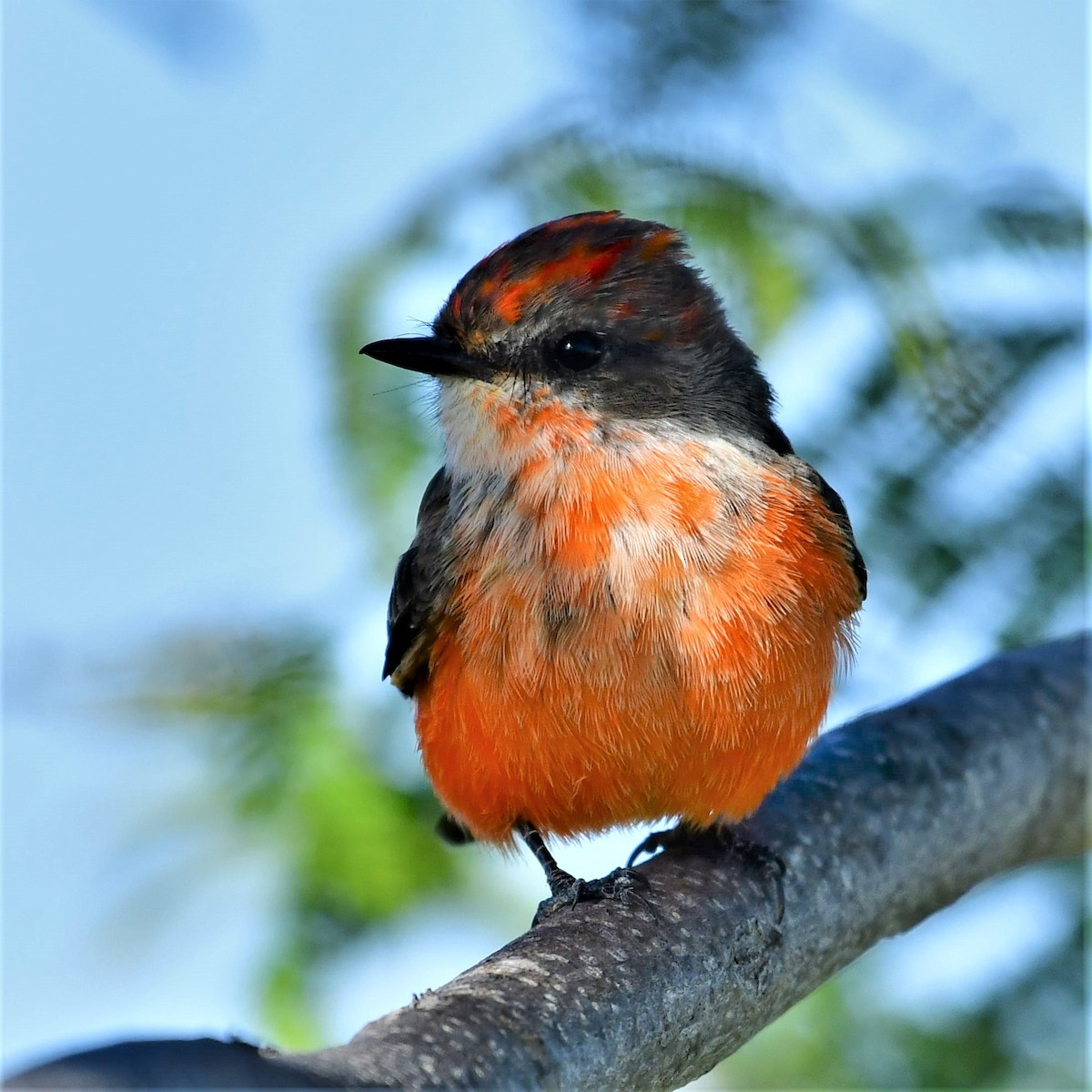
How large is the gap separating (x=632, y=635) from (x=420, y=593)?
0.80 meters

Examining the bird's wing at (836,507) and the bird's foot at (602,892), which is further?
the bird's wing at (836,507)

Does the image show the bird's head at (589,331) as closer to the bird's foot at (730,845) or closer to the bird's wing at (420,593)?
the bird's wing at (420,593)

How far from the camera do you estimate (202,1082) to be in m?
2.56

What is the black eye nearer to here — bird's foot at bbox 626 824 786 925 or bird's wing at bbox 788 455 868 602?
bird's wing at bbox 788 455 868 602

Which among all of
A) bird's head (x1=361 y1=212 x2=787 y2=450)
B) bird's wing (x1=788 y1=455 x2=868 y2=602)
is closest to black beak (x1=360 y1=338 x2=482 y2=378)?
bird's head (x1=361 y1=212 x2=787 y2=450)

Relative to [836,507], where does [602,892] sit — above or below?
below

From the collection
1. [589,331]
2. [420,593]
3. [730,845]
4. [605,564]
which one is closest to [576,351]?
[589,331]

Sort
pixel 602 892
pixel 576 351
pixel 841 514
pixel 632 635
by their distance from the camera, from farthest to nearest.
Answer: pixel 841 514
pixel 576 351
pixel 632 635
pixel 602 892

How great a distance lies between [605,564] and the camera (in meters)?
4.45

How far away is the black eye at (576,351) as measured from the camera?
4758 mm

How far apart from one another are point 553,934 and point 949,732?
6.82 feet

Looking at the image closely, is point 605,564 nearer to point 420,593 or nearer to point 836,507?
point 420,593

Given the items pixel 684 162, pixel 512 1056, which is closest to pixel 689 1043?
pixel 512 1056

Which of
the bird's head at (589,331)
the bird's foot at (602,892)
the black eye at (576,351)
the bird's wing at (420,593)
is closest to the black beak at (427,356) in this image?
the bird's head at (589,331)
